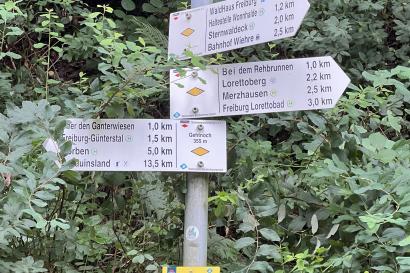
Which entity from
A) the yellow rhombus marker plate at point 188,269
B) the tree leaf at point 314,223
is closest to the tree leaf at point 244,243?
the yellow rhombus marker plate at point 188,269

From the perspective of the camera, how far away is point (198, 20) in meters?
2.42

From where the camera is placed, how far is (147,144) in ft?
7.65

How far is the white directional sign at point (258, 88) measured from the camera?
7.63ft

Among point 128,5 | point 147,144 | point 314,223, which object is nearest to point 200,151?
point 147,144

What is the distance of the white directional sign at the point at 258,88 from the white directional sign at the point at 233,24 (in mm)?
99

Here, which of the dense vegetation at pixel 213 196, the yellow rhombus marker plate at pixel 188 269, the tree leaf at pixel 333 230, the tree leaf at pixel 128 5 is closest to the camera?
the dense vegetation at pixel 213 196

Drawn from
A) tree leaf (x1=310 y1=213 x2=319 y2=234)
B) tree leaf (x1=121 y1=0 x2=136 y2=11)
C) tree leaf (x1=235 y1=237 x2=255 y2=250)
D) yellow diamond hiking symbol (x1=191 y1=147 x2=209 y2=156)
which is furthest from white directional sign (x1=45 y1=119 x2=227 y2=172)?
tree leaf (x1=121 y1=0 x2=136 y2=11)

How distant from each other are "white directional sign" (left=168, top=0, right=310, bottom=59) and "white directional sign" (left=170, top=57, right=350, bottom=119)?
3.9 inches

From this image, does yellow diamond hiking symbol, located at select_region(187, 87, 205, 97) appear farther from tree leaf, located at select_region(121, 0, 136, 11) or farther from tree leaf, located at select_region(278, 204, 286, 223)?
tree leaf, located at select_region(121, 0, 136, 11)

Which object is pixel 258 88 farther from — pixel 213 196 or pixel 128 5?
pixel 128 5

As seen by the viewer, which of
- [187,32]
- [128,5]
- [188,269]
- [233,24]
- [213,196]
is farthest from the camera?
[128,5]

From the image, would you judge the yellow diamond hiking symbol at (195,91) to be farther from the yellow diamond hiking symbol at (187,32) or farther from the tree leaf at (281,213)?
the tree leaf at (281,213)

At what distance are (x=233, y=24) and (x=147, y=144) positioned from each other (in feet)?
1.83

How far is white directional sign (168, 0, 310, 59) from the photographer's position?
2242mm
